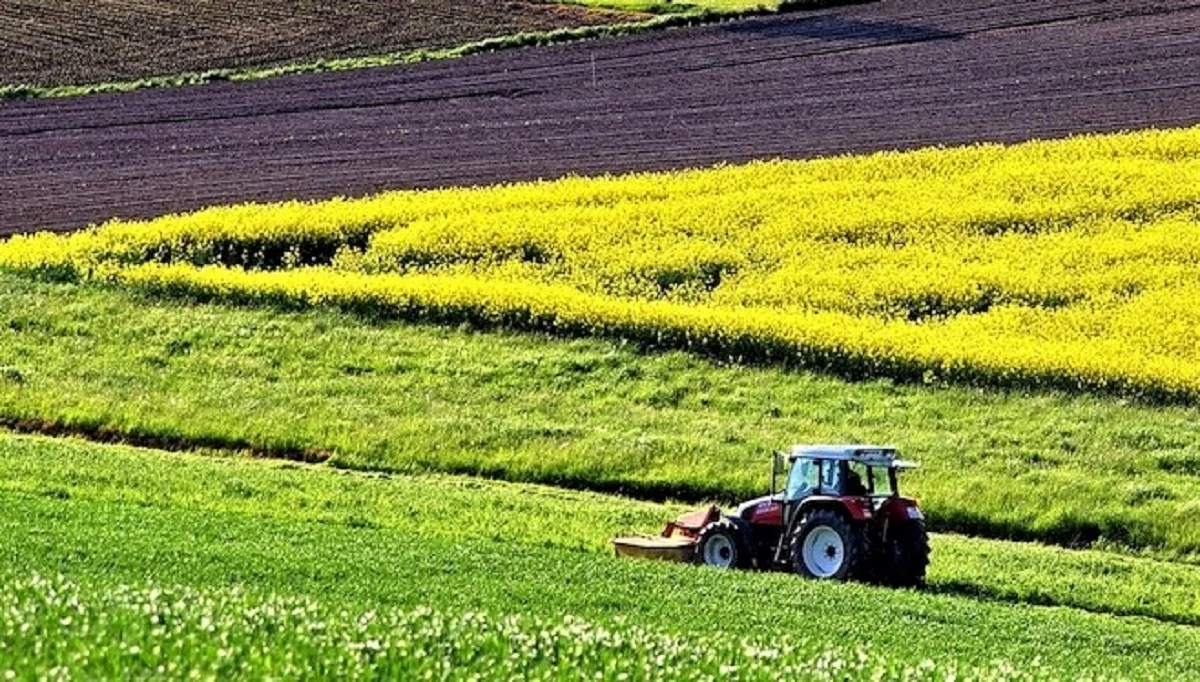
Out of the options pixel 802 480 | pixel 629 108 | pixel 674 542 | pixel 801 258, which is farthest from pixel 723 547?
pixel 629 108

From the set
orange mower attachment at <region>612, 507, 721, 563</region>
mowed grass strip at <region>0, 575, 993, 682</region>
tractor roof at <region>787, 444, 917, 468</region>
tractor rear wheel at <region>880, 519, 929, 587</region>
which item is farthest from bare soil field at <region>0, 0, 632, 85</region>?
mowed grass strip at <region>0, 575, 993, 682</region>

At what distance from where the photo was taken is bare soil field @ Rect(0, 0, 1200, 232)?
1763 inches

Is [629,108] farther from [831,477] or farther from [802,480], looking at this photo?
[831,477]

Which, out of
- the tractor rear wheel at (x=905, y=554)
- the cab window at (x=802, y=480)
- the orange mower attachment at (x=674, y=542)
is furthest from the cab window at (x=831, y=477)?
the orange mower attachment at (x=674, y=542)

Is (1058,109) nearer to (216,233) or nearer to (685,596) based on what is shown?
(216,233)

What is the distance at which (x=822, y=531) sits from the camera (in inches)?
816

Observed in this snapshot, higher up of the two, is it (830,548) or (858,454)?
(858,454)

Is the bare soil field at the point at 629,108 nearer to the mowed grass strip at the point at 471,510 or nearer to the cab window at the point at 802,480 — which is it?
the mowed grass strip at the point at 471,510

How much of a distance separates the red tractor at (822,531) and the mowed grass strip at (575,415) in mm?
4419

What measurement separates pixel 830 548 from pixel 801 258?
16.4m

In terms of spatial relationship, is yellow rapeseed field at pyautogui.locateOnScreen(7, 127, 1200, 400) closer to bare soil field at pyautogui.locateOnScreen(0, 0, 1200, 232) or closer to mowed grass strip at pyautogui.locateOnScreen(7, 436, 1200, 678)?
bare soil field at pyautogui.locateOnScreen(0, 0, 1200, 232)

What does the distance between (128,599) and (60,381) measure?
Answer: 19866mm

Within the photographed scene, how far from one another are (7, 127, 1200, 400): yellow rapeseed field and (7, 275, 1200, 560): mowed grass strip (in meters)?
0.80

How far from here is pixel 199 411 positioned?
3002 cm
